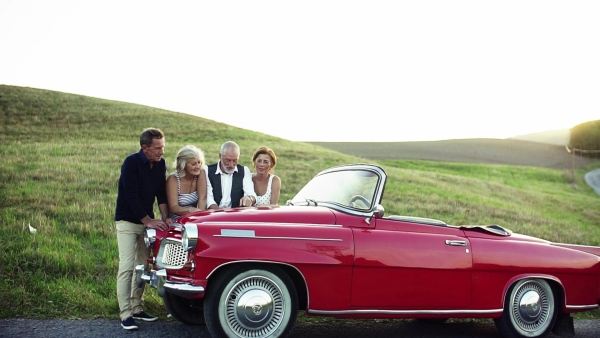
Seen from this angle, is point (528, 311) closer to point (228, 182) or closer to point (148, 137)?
point (228, 182)

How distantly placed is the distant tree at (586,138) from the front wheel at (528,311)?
2656 inches

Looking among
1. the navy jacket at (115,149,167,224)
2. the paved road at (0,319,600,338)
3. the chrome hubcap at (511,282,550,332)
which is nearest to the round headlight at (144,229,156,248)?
the navy jacket at (115,149,167,224)

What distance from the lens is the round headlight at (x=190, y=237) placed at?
4902mm

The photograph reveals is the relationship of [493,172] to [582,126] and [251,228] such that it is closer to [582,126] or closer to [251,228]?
[582,126]

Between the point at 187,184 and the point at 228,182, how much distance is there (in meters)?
0.52

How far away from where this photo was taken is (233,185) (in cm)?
696

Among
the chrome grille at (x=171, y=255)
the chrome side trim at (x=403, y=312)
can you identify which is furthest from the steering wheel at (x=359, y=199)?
the chrome grille at (x=171, y=255)

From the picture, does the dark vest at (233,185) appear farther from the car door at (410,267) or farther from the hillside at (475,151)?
the hillside at (475,151)

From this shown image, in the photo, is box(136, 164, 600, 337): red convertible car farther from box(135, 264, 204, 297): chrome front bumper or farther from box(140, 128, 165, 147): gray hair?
box(140, 128, 165, 147): gray hair

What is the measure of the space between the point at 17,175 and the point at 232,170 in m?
11.4

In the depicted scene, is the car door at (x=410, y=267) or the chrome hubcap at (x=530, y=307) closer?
the car door at (x=410, y=267)

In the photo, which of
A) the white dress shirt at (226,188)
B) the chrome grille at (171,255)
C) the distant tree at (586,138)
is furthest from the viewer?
the distant tree at (586,138)

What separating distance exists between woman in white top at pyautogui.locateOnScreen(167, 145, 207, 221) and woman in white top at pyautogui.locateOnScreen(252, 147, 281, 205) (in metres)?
→ 0.81

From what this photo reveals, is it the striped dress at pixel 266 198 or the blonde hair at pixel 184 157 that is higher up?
the blonde hair at pixel 184 157
